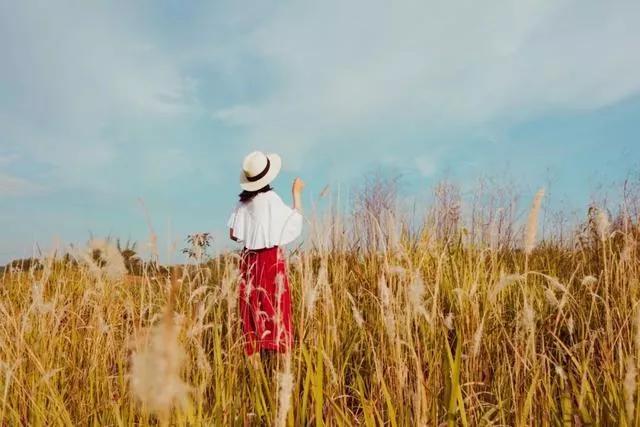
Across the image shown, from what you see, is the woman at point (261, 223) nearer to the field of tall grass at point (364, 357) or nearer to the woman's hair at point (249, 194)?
the woman's hair at point (249, 194)

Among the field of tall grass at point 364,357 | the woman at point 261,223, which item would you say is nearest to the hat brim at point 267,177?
the woman at point 261,223

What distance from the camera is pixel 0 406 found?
259 centimetres

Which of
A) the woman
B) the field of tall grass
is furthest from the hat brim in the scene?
the field of tall grass

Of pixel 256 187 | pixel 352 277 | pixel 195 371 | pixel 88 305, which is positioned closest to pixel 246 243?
pixel 256 187

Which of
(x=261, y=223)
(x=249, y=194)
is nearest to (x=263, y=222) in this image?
(x=261, y=223)

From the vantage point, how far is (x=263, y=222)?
4.25 m

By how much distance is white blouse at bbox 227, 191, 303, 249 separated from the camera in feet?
13.5

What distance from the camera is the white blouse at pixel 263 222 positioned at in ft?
13.5

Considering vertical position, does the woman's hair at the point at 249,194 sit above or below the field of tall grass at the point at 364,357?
above

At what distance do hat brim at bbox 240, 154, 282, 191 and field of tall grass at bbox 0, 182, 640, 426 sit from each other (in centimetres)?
82

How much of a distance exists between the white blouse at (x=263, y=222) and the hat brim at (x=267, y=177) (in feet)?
0.26

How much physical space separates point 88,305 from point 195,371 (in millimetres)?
2317

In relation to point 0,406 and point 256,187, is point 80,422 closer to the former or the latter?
point 0,406

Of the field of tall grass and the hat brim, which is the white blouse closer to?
the hat brim
